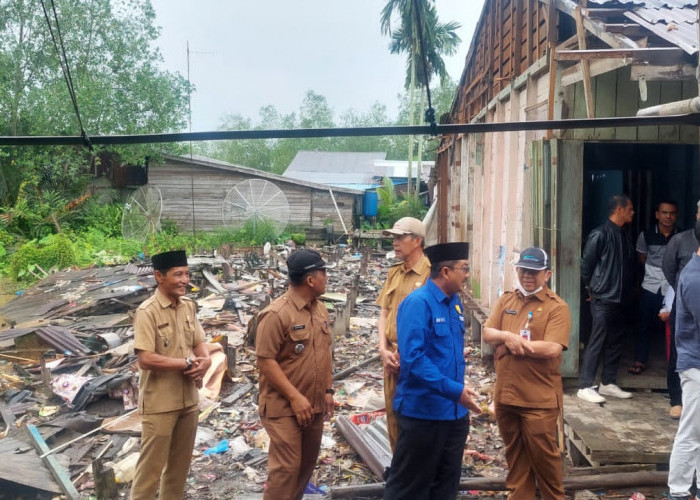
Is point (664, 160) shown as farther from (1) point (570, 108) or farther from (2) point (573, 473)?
(2) point (573, 473)

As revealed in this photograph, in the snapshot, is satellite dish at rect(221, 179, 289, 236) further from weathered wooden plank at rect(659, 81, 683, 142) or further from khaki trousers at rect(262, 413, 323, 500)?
khaki trousers at rect(262, 413, 323, 500)

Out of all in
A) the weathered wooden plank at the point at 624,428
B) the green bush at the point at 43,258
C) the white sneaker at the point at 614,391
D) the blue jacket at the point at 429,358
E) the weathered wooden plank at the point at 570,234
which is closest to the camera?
the blue jacket at the point at 429,358

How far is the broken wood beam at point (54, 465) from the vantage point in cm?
444

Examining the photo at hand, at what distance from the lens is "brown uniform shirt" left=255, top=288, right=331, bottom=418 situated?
3379 mm

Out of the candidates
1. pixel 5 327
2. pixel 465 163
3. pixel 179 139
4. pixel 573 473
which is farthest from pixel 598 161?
pixel 5 327

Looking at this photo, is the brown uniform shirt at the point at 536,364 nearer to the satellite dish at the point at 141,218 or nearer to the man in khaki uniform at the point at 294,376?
the man in khaki uniform at the point at 294,376

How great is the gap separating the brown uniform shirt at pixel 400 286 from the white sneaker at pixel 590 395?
6.81 feet

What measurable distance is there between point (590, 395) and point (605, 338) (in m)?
0.53

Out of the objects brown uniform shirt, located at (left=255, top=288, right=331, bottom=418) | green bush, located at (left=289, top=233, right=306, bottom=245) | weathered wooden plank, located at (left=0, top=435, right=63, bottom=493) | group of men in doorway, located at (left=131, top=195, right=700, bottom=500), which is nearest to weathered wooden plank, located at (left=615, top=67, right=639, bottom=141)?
group of men in doorway, located at (left=131, top=195, right=700, bottom=500)

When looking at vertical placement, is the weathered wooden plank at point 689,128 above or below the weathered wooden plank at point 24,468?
above

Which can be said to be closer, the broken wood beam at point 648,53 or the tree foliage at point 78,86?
the broken wood beam at point 648,53

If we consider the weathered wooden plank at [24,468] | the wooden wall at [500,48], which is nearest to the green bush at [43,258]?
the wooden wall at [500,48]

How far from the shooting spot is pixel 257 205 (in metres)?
21.5

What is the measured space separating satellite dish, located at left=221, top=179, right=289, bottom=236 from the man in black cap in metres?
18.3
